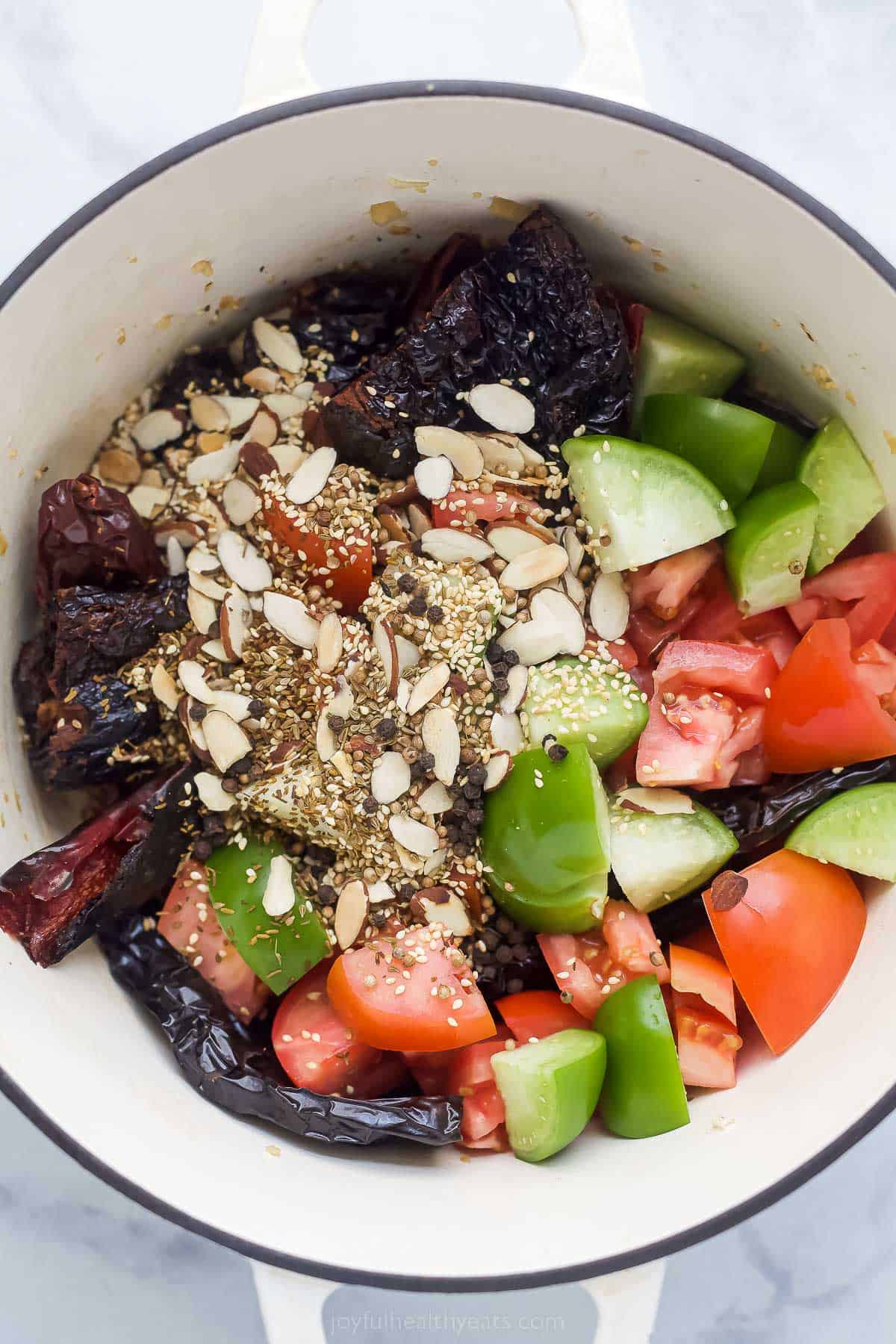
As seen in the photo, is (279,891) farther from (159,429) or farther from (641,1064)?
(159,429)

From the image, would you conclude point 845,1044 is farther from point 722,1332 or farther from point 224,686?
point 224,686

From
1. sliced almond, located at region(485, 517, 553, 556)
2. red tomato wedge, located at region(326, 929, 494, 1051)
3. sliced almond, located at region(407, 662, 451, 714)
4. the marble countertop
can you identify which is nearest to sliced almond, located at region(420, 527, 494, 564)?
sliced almond, located at region(485, 517, 553, 556)

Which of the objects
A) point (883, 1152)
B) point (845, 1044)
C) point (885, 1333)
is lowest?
point (885, 1333)

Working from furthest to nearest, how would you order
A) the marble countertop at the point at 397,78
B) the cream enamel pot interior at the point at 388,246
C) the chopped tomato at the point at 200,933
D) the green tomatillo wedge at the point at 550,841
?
the marble countertop at the point at 397,78
the chopped tomato at the point at 200,933
the green tomatillo wedge at the point at 550,841
the cream enamel pot interior at the point at 388,246

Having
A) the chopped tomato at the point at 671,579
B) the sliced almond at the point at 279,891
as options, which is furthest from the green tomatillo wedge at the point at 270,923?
the chopped tomato at the point at 671,579

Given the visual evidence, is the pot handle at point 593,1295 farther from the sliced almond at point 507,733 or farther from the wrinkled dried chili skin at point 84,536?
the wrinkled dried chili skin at point 84,536

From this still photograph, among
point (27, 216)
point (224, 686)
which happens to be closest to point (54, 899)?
point (224, 686)

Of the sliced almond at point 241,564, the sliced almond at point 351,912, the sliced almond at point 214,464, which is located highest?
the sliced almond at point 214,464
